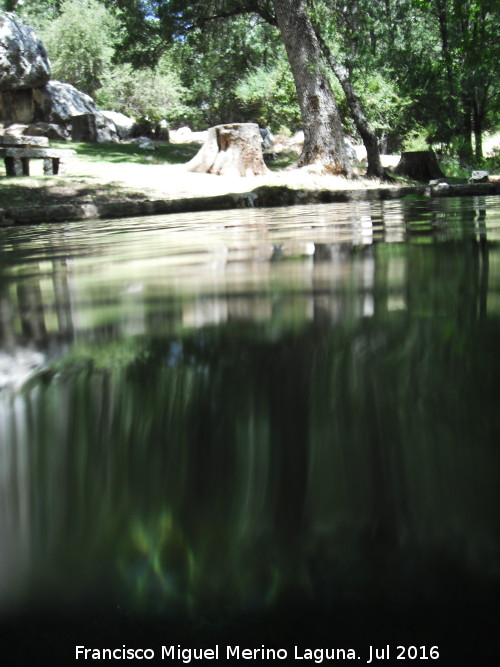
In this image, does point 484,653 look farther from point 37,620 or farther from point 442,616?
point 37,620

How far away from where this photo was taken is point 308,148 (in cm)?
1098

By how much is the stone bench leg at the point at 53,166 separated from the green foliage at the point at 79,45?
24880 millimetres

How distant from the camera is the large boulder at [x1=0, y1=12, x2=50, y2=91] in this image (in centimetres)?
1742

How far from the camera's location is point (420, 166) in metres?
15.1

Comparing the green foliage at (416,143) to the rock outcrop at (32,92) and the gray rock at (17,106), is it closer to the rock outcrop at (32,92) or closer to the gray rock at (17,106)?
the rock outcrop at (32,92)

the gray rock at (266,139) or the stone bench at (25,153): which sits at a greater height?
the gray rock at (266,139)

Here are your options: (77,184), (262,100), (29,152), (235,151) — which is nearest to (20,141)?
(29,152)

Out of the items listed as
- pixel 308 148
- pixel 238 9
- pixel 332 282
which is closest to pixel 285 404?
pixel 332 282

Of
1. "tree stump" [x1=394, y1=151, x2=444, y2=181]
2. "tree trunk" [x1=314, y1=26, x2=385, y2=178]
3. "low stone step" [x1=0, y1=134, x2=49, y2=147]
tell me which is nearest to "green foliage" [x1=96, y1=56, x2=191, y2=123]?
"tree stump" [x1=394, y1=151, x2=444, y2=181]

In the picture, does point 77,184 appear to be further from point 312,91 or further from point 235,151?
point 312,91

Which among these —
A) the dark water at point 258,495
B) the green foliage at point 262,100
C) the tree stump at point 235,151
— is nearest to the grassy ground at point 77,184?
the tree stump at point 235,151

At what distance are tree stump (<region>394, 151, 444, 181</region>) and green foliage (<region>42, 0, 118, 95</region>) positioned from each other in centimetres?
2327

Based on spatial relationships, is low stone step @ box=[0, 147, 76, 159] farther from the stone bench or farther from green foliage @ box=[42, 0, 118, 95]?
green foliage @ box=[42, 0, 118, 95]

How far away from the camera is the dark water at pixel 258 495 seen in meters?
0.38
